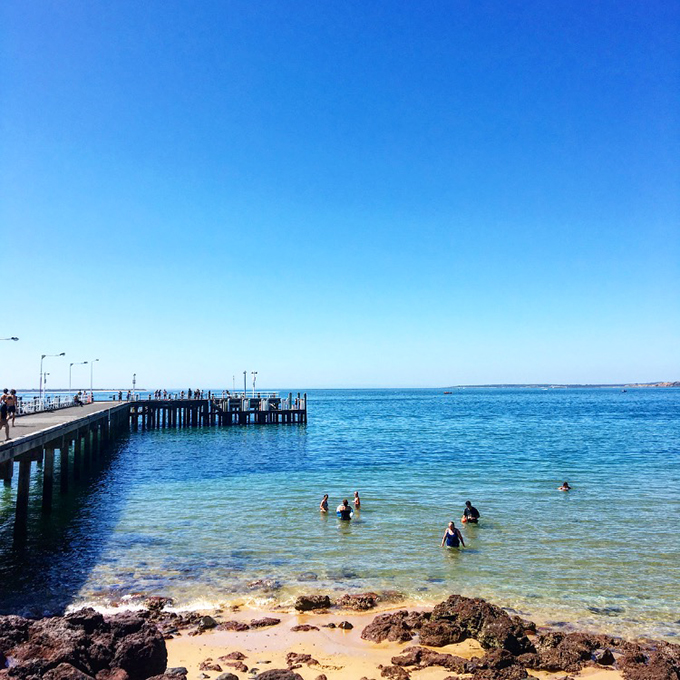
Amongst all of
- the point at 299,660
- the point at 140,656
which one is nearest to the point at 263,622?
the point at 299,660

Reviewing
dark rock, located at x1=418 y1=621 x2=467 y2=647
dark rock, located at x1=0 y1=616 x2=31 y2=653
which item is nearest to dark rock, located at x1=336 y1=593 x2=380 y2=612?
dark rock, located at x1=418 y1=621 x2=467 y2=647

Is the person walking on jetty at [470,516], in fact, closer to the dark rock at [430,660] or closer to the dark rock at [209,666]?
the dark rock at [430,660]

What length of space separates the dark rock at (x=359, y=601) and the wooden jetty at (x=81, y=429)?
34.8 feet

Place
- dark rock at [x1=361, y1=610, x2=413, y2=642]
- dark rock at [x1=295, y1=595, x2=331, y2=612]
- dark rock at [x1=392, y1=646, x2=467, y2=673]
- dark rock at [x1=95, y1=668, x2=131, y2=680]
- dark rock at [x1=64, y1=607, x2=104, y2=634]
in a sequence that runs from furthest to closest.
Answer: dark rock at [x1=295, y1=595, x2=331, y2=612], dark rock at [x1=361, y1=610, x2=413, y2=642], dark rock at [x1=392, y1=646, x2=467, y2=673], dark rock at [x1=64, y1=607, x2=104, y2=634], dark rock at [x1=95, y1=668, x2=131, y2=680]

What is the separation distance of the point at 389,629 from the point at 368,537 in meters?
7.53

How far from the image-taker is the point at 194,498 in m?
26.2

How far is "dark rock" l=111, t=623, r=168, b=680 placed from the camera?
9.11 meters

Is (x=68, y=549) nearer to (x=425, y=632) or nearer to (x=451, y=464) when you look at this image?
(x=425, y=632)

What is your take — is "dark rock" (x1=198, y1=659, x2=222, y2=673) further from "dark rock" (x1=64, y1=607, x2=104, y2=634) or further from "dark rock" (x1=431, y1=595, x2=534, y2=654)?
"dark rock" (x1=431, y1=595, x2=534, y2=654)

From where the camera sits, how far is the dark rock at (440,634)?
37.0 feet

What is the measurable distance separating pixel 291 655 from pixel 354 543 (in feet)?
26.2

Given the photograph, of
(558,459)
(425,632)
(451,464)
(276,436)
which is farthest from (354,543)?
(276,436)

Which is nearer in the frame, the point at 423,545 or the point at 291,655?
the point at 291,655

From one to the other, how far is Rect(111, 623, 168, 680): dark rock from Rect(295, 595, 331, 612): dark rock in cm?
430
